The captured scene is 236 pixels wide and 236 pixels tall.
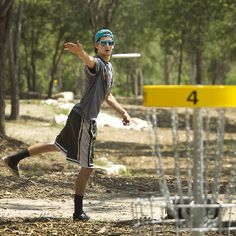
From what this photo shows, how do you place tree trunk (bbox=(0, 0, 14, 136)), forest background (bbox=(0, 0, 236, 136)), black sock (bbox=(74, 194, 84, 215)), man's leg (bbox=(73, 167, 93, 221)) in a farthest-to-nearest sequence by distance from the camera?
forest background (bbox=(0, 0, 236, 136))
tree trunk (bbox=(0, 0, 14, 136))
black sock (bbox=(74, 194, 84, 215))
man's leg (bbox=(73, 167, 93, 221))

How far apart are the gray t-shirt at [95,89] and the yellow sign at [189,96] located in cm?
193

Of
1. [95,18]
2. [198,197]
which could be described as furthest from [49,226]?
[95,18]

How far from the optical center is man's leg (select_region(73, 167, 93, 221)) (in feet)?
20.0

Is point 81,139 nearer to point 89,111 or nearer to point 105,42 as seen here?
point 89,111

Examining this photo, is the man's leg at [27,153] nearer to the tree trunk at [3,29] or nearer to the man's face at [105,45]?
the man's face at [105,45]

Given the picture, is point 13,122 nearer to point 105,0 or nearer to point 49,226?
point 105,0

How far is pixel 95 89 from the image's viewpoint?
5.93 metres

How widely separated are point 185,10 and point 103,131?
12283 mm

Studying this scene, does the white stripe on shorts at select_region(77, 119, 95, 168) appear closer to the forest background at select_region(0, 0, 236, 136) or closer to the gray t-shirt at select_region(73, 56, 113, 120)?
the gray t-shirt at select_region(73, 56, 113, 120)

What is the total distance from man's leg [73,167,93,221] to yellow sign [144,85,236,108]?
2.23 metres

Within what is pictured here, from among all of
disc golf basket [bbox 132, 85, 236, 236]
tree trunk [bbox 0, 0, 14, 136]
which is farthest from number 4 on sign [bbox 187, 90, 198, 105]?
tree trunk [bbox 0, 0, 14, 136]

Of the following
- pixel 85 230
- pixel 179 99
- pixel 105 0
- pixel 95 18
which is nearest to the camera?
pixel 179 99

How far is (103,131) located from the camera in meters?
22.6

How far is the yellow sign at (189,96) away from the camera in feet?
12.9
